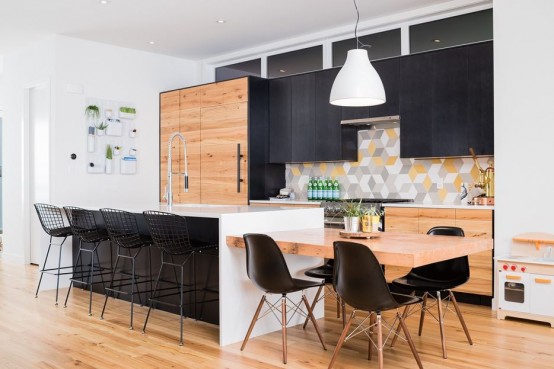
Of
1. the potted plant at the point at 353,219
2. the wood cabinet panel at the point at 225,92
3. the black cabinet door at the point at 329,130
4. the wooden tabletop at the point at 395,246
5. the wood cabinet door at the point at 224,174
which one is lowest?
the wooden tabletop at the point at 395,246

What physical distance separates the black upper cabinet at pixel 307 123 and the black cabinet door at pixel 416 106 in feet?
2.72

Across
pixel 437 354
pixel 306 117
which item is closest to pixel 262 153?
pixel 306 117

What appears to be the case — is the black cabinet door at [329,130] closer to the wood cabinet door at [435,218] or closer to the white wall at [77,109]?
the wood cabinet door at [435,218]

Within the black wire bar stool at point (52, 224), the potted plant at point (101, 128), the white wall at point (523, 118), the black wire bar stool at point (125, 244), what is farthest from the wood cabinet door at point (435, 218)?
the potted plant at point (101, 128)

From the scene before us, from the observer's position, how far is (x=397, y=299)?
329 cm

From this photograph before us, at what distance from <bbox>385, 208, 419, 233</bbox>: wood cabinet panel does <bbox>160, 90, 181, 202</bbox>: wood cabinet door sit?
328 centimetres

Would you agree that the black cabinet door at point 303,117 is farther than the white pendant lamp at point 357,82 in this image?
Yes

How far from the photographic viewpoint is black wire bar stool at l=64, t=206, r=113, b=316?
5.27 metres

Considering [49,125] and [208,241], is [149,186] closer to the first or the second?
[49,125]

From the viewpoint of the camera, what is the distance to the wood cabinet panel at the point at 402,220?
5.54m

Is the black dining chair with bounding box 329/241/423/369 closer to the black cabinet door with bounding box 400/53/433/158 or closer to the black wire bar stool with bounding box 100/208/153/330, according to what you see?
the black wire bar stool with bounding box 100/208/153/330

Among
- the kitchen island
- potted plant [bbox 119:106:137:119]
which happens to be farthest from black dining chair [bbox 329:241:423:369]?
Answer: potted plant [bbox 119:106:137:119]

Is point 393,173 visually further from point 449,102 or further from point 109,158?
point 109,158

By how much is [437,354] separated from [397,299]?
2.39ft
